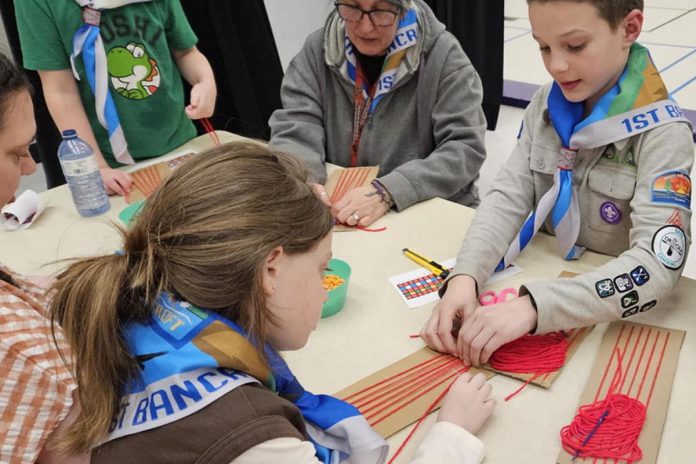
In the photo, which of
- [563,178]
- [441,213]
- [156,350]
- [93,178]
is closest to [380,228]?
[441,213]

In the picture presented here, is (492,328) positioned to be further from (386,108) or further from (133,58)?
(133,58)

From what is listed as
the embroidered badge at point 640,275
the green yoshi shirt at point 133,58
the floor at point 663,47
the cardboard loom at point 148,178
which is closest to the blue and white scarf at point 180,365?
the embroidered badge at point 640,275

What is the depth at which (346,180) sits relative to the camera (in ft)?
5.68

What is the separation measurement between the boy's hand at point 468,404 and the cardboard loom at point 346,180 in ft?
2.48

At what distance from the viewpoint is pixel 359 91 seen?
1.81m

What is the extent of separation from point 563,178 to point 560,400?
0.49m

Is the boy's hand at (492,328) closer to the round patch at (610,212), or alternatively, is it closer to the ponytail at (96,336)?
the round patch at (610,212)

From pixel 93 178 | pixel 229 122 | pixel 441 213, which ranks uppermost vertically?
pixel 93 178

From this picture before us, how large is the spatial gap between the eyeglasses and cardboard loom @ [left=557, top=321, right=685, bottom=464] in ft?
3.12

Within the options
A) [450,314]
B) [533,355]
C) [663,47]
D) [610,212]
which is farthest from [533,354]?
[663,47]

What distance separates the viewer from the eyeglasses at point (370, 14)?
5.32 ft

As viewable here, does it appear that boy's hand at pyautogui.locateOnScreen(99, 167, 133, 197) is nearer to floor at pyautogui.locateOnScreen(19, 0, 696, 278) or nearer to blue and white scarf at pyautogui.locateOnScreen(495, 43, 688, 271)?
blue and white scarf at pyautogui.locateOnScreen(495, 43, 688, 271)

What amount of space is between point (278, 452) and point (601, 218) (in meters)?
0.90

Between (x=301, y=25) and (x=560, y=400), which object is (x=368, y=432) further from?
(x=301, y=25)
